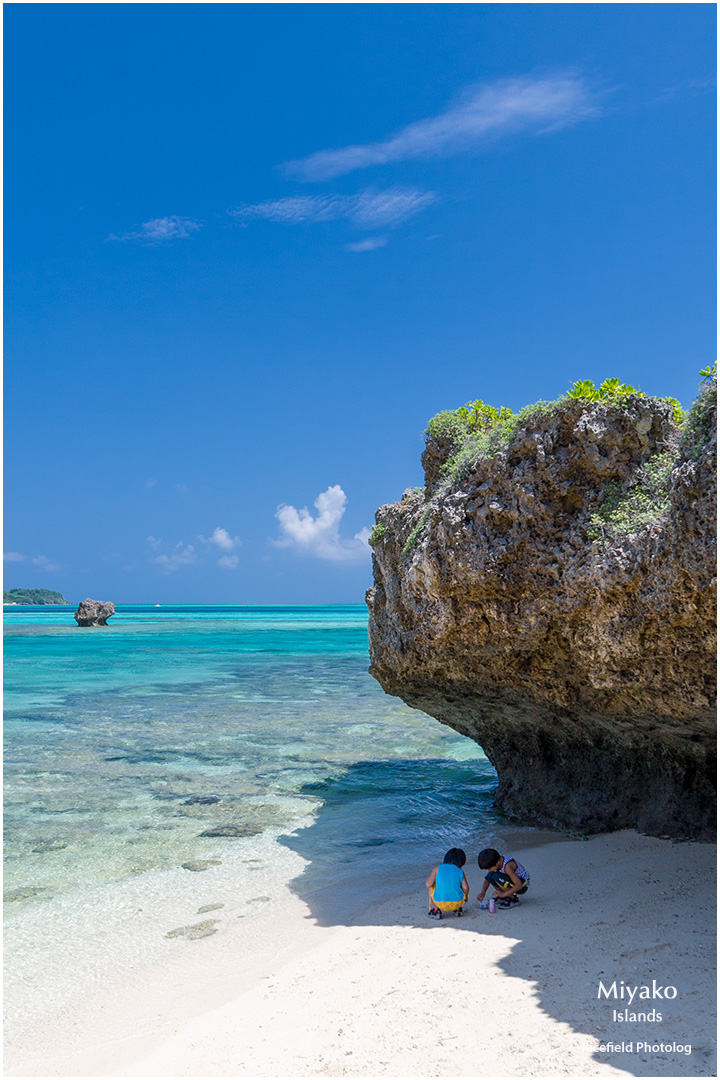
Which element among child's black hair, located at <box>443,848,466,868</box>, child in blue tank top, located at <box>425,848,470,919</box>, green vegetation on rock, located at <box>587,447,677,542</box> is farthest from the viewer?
child's black hair, located at <box>443,848,466,868</box>

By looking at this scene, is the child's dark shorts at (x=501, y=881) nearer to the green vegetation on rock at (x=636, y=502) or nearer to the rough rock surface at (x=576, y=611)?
the rough rock surface at (x=576, y=611)

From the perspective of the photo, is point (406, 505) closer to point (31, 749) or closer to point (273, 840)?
point (273, 840)

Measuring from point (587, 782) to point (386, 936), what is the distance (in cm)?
387

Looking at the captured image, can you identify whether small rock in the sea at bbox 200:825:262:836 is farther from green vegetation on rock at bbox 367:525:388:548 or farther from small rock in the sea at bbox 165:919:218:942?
green vegetation on rock at bbox 367:525:388:548

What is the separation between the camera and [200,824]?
11062 millimetres

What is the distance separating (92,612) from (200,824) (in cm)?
6907

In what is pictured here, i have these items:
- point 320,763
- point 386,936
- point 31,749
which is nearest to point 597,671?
point 386,936

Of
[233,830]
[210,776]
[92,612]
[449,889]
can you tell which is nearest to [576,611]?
[449,889]

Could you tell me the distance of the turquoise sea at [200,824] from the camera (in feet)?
24.5

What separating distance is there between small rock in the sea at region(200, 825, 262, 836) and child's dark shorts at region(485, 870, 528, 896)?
465 cm

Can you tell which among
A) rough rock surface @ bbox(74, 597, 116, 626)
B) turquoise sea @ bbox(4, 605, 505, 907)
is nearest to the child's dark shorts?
turquoise sea @ bbox(4, 605, 505, 907)

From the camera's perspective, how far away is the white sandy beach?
4.54 metres

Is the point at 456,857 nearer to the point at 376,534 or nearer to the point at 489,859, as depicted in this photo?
the point at 489,859

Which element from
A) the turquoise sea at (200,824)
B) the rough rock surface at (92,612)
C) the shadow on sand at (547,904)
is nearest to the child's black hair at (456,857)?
the shadow on sand at (547,904)
